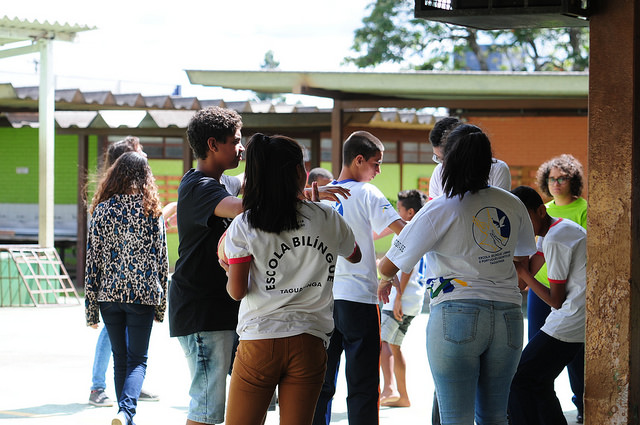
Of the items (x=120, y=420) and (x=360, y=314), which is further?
(x=120, y=420)

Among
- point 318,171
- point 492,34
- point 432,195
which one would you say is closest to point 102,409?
point 318,171

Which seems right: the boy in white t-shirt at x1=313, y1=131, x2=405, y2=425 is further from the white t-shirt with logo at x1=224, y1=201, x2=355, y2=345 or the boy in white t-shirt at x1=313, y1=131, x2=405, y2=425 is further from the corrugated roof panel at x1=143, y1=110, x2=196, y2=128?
the corrugated roof panel at x1=143, y1=110, x2=196, y2=128

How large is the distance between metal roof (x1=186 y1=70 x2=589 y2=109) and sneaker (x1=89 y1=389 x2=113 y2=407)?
647 centimetres

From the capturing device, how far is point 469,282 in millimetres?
3695

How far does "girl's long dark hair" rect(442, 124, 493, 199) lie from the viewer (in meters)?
3.77

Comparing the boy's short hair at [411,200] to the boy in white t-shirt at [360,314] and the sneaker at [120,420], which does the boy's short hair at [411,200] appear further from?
the sneaker at [120,420]

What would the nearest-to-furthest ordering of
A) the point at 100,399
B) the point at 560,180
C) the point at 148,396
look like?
the point at 100,399 → the point at 148,396 → the point at 560,180

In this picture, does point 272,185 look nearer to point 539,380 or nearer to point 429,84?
point 539,380

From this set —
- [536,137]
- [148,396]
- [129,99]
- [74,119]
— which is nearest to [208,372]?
[148,396]

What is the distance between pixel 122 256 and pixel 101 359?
4.03 ft

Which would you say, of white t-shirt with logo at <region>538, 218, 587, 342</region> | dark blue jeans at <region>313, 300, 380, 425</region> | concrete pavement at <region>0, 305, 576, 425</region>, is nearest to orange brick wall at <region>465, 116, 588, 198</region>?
concrete pavement at <region>0, 305, 576, 425</region>

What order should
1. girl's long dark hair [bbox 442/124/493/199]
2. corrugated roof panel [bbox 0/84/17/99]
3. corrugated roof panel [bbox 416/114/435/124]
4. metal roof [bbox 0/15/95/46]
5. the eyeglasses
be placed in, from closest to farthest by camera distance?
girl's long dark hair [bbox 442/124/493/199] < the eyeglasses < metal roof [bbox 0/15/95/46] < corrugated roof panel [bbox 0/84/17/99] < corrugated roof panel [bbox 416/114/435/124]

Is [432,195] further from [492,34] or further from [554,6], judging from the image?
[492,34]

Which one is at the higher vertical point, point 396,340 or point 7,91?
point 7,91
